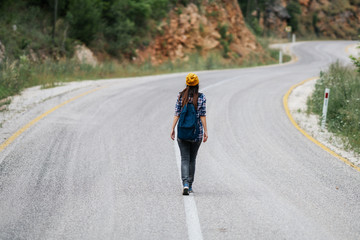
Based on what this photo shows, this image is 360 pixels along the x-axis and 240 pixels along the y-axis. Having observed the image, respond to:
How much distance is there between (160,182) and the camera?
7.16 metres

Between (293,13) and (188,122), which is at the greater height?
(293,13)

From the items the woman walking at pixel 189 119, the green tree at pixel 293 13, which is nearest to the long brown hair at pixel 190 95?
the woman walking at pixel 189 119

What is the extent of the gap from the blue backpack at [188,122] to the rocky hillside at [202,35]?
24043 mm

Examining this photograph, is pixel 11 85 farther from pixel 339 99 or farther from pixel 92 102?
pixel 339 99

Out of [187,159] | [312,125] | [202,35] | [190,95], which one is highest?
[202,35]

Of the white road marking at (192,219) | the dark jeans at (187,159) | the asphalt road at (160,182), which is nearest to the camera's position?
the white road marking at (192,219)

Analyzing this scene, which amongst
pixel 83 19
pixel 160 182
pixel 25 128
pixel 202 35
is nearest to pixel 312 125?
pixel 160 182

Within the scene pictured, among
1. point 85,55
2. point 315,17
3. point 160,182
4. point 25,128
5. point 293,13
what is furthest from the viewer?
point 315,17

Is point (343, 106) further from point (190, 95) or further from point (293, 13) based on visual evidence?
point (293, 13)

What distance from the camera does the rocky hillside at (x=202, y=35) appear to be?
32.9m

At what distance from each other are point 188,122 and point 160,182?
4.06 ft

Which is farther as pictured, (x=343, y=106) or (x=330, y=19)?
(x=330, y=19)

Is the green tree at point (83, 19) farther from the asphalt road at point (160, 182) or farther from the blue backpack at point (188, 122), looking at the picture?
the blue backpack at point (188, 122)

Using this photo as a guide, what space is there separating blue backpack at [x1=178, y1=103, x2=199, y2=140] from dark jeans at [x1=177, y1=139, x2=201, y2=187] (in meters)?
0.16
